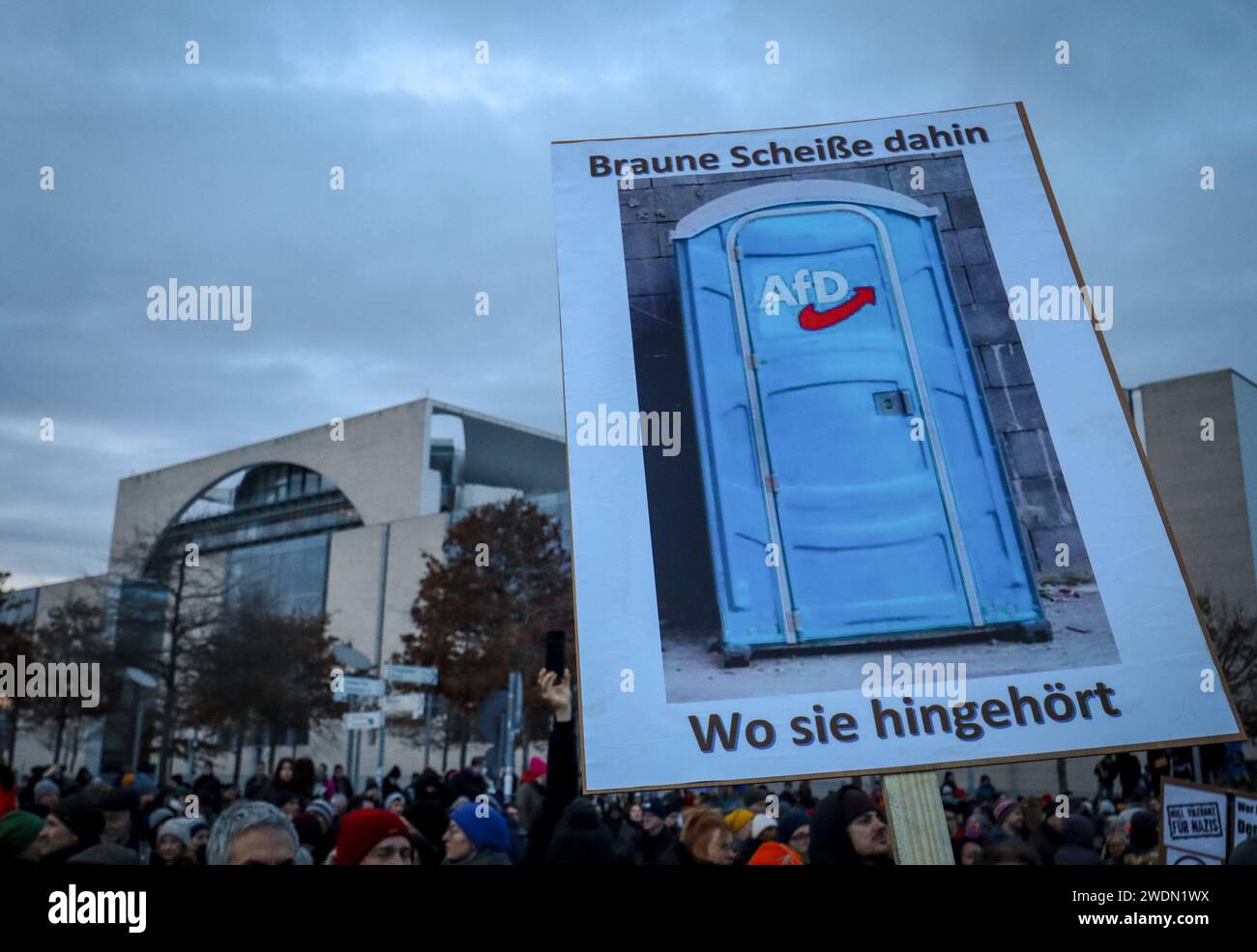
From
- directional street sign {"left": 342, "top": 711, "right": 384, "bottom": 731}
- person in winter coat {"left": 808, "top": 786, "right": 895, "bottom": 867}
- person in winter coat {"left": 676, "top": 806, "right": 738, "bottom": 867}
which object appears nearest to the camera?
person in winter coat {"left": 808, "top": 786, "right": 895, "bottom": 867}

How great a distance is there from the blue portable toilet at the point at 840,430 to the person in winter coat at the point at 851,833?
4.94ft

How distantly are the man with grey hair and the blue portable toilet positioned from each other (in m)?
1.75

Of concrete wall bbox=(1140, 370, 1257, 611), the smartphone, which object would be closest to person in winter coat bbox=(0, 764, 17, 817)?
the smartphone

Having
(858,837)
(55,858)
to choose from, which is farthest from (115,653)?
(858,837)

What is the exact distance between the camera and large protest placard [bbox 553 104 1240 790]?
9.74 feet

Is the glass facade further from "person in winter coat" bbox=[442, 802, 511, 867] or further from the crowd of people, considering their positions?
"person in winter coat" bbox=[442, 802, 511, 867]

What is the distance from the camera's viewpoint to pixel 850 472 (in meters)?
3.32

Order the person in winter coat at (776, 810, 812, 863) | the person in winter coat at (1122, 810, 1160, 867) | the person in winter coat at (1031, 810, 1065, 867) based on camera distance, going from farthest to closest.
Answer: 1. the person in winter coat at (1122, 810, 1160, 867)
2. the person in winter coat at (1031, 810, 1065, 867)
3. the person in winter coat at (776, 810, 812, 863)

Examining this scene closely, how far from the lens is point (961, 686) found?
9.89 feet

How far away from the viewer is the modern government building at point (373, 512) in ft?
108

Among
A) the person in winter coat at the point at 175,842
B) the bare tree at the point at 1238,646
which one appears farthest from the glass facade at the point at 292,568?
the person in winter coat at the point at 175,842
